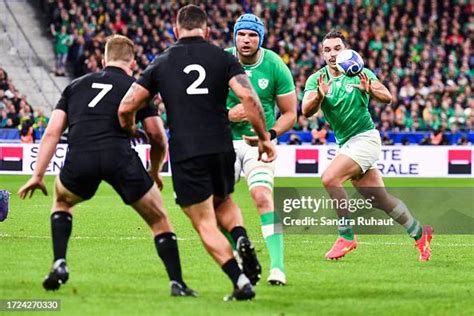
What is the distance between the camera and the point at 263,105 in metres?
10.9

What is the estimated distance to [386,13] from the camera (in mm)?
40344

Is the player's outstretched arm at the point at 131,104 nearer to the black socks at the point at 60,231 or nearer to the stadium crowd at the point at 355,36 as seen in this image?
the black socks at the point at 60,231

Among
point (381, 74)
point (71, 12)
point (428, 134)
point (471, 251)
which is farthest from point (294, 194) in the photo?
point (71, 12)

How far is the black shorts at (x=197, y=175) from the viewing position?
8.99 metres

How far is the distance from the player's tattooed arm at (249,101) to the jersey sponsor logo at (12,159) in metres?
19.8

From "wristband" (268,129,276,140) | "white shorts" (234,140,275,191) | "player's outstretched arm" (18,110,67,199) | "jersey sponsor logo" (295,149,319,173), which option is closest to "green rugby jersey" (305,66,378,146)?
"white shorts" (234,140,275,191)

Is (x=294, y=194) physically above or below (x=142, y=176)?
below

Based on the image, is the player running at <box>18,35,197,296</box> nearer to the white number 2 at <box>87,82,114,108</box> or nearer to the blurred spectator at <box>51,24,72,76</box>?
the white number 2 at <box>87,82,114,108</box>

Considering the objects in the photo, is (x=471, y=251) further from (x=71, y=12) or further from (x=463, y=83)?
(x=71, y=12)

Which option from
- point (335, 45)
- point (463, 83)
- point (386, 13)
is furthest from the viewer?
point (386, 13)

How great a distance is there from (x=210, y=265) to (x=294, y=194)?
9.51 meters

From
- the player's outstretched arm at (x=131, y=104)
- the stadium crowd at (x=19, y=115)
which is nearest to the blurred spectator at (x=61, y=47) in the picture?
the stadium crowd at (x=19, y=115)

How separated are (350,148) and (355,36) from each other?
87.0 feet

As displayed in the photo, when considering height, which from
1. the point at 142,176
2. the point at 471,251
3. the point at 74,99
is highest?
the point at 74,99
